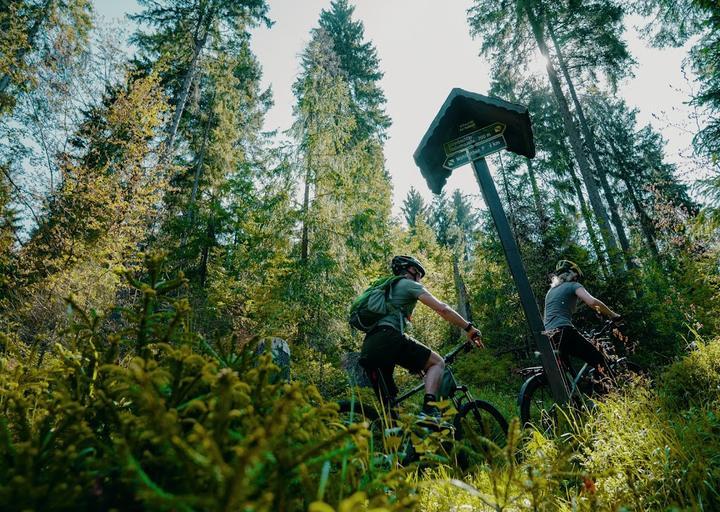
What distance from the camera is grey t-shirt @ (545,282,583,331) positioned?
477 centimetres

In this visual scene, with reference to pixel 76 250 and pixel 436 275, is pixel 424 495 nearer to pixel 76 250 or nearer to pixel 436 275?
pixel 76 250

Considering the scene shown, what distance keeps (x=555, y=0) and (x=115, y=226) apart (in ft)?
50.9

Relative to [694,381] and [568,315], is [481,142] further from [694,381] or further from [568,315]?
[694,381]

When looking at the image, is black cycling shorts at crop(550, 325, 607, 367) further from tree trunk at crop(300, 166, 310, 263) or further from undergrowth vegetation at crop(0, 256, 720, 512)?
tree trunk at crop(300, 166, 310, 263)

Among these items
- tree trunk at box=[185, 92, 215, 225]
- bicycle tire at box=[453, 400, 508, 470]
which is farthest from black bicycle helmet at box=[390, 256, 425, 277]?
tree trunk at box=[185, 92, 215, 225]

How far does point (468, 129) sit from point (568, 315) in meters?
2.76

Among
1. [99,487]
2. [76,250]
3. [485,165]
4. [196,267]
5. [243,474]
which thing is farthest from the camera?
[196,267]

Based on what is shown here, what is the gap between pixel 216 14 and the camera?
15.8 meters

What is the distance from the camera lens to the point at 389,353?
11.8 ft

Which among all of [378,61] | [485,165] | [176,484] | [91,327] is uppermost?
[378,61]

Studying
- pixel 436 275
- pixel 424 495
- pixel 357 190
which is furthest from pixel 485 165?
pixel 436 275

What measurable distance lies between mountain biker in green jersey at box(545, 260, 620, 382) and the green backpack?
205 centimetres

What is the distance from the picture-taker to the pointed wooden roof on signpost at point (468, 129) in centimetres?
459

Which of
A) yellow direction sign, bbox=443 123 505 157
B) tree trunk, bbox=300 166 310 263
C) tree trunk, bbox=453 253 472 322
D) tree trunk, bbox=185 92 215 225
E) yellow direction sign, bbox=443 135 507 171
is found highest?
tree trunk, bbox=185 92 215 225
